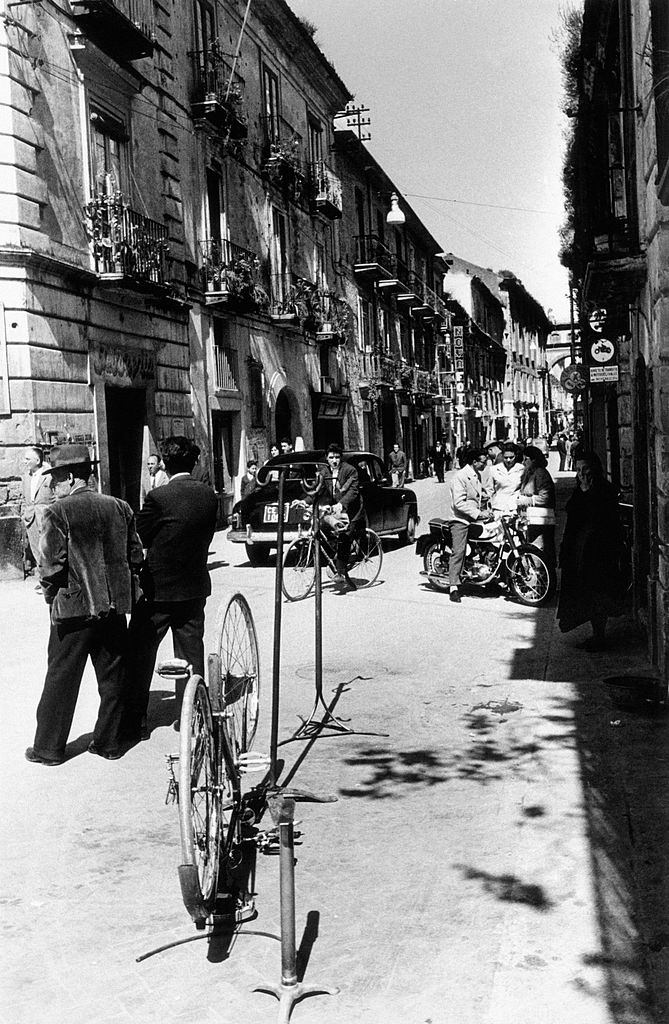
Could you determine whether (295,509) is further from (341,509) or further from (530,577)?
(530,577)

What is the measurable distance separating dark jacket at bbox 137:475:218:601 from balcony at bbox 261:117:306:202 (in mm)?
20594

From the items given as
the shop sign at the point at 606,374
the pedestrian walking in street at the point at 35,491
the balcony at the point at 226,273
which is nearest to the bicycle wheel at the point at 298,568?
the pedestrian walking in street at the point at 35,491

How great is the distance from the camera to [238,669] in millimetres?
5262

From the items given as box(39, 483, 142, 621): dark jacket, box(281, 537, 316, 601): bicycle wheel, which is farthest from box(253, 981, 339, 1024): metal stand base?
box(281, 537, 316, 601): bicycle wheel

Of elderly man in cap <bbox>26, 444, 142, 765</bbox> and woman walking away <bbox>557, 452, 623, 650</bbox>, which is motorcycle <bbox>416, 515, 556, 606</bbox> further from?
elderly man in cap <bbox>26, 444, 142, 765</bbox>

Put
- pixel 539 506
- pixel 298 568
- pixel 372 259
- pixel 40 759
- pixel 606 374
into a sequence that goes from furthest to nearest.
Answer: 1. pixel 372 259
2. pixel 606 374
3. pixel 298 568
4. pixel 539 506
5. pixel 40 759

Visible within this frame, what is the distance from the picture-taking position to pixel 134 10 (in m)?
17.9

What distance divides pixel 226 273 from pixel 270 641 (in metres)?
13.8

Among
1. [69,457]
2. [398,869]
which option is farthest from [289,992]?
[69,457]

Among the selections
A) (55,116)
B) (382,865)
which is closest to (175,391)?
(55,116)

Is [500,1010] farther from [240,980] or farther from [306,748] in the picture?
[306,748]

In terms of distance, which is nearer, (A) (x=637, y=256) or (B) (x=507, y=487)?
(A) (x=637, y=256)

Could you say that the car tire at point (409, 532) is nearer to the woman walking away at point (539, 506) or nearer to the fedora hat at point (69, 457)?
the woman walking away at point (539, 506)

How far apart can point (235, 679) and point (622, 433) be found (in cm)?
877
